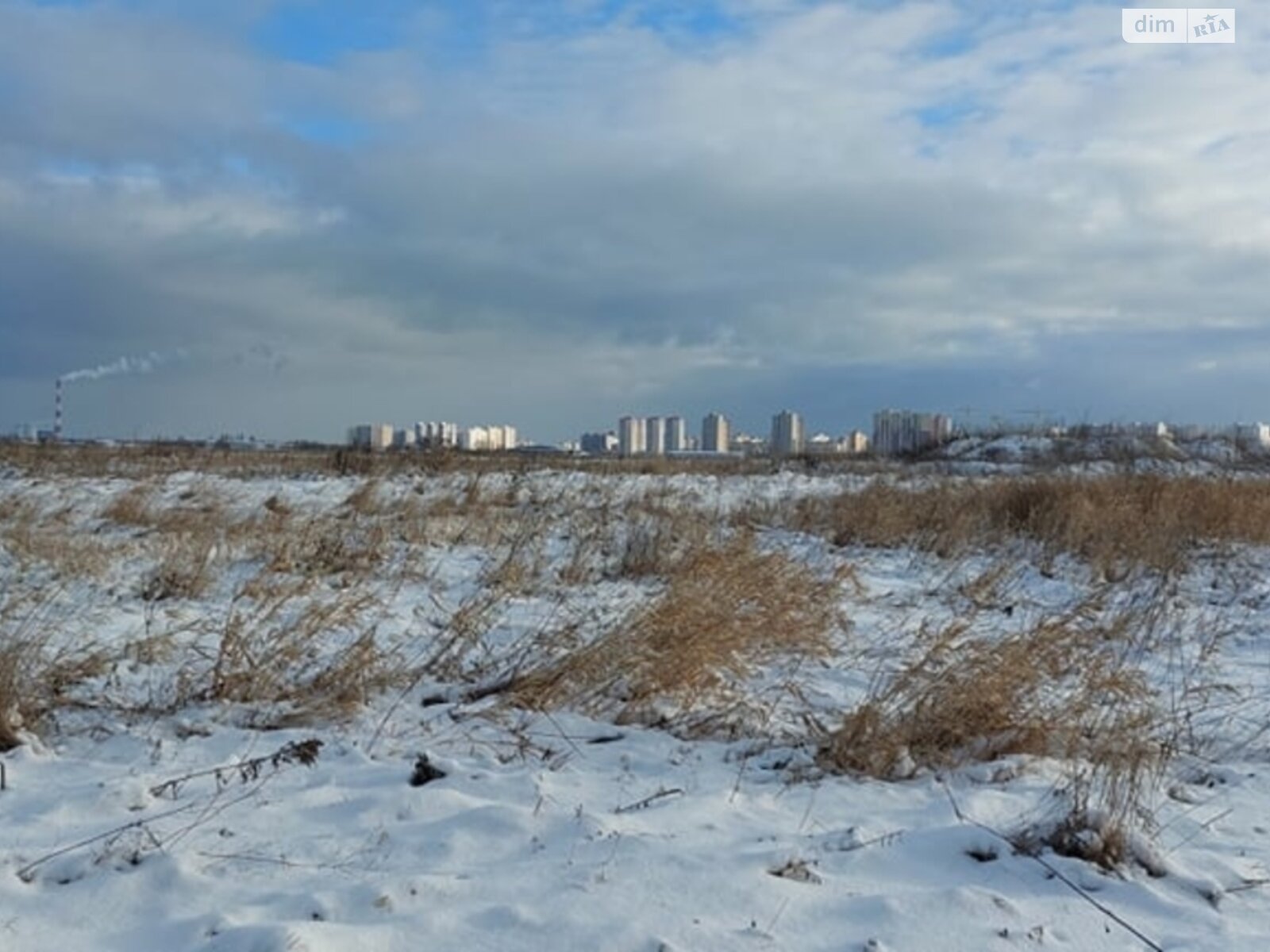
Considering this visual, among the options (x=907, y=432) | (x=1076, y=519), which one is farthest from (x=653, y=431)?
(x=1076, y=519)

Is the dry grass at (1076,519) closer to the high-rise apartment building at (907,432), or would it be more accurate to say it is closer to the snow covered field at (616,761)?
the snow covered field at (616,761)

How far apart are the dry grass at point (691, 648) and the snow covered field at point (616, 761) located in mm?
20

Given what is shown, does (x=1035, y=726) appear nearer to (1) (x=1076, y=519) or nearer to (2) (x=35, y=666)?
(2) (x=35, y=666)

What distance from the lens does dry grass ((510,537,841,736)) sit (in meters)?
4.35

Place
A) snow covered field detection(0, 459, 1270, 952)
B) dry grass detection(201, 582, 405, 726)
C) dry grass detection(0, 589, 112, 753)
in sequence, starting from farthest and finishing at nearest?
dry grass detection(201, 582, 405, 726) < dry grass detection(0, 589, 112, 753) < snow covered field detection(0, 459, 1270, 952)

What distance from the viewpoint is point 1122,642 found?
5.90 m

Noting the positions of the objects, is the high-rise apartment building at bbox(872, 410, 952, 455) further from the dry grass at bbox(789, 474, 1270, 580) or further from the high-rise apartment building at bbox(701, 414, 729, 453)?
the dry grass at bbox(789, 474, 1270, 580)

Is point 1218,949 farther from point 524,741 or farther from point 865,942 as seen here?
point 524,741

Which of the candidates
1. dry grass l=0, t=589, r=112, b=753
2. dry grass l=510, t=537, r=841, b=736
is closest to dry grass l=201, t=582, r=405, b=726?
dry grass l=0, t=589, r=112, b=753

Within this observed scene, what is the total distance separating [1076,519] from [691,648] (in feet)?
21.9

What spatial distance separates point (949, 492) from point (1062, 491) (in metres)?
1.89

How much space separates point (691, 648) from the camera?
4.57m

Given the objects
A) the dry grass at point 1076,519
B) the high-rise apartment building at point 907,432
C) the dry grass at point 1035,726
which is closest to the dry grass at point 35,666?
the dry grass at point 1035,726

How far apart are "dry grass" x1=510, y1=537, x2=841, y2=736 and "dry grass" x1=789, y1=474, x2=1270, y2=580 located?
4088mm
